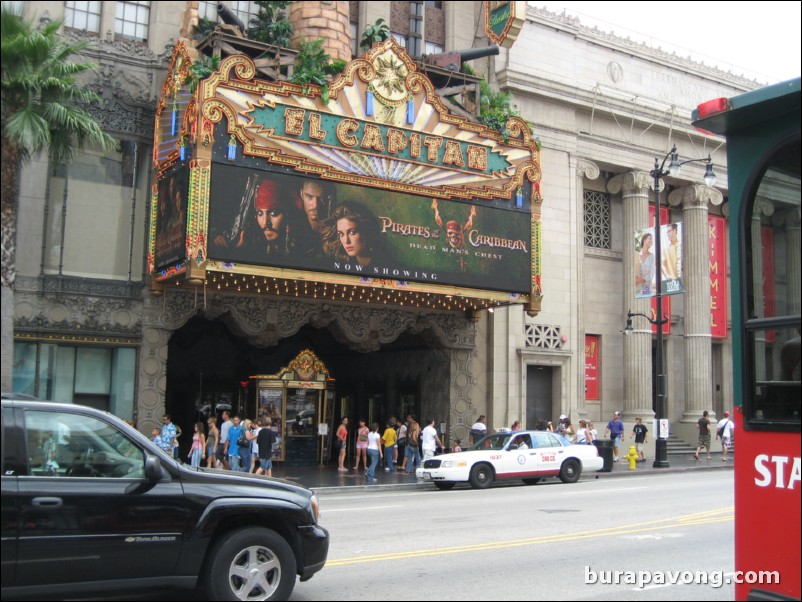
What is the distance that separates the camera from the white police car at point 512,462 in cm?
2269

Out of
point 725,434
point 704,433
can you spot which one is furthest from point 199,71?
point 725,434

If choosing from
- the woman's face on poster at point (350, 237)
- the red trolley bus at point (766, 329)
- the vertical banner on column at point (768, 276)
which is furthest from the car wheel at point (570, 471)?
the vertical banner on column at point (768, 276)

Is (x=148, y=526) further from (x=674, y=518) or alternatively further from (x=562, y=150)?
(x=562, y=150)

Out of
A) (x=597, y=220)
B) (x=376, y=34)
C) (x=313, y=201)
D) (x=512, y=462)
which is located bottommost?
(x=512, y=462)

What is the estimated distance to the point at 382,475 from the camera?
2703 cm

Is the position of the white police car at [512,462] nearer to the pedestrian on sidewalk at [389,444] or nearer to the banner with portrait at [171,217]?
the pedestrian on sidewalk at [389,444]

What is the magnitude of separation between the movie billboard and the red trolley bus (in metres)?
17.8

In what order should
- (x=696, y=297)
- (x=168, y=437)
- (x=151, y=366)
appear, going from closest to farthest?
(x=168, y=437)
(x=151, y=366)
(x=696, y=297)

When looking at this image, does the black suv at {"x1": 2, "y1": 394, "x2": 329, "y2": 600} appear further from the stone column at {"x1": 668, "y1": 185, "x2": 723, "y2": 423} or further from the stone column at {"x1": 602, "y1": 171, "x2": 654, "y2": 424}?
the stone column at {"x1": 668, "y1": 185, "x2": 723, "y2": 423}

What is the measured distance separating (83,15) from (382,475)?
52.5ft

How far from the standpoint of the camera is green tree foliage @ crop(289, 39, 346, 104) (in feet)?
80.6

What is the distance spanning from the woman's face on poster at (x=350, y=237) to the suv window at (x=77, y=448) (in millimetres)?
17501

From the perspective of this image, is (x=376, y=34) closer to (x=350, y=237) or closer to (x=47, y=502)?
(x=350, y=237)

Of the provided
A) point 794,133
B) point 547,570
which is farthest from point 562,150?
point 794,133
